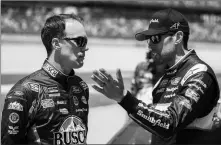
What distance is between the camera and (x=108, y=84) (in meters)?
3.04

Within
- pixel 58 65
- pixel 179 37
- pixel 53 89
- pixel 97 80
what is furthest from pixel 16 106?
pixel 179 37

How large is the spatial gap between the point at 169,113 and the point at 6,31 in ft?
49.5

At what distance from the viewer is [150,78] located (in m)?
7.60

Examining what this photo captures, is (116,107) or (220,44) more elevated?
(116,107)

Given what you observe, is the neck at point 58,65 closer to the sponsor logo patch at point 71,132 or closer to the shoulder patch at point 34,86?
the shoulder patch at point 34,86

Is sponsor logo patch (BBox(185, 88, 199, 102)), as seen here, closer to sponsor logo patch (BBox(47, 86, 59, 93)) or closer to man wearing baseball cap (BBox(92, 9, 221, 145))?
man wearing baseball cap (BBox(92, 9, 221, 145))

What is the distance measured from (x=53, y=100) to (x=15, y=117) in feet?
0.84

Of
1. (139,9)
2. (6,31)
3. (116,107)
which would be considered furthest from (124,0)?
(116,107)

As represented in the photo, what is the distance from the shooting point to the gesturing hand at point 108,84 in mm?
3016

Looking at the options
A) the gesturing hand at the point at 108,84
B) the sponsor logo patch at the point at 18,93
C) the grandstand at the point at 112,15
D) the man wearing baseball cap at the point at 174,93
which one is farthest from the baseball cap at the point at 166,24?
the grandstand at the point at 112,15

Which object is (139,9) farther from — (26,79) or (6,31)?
(26,79)

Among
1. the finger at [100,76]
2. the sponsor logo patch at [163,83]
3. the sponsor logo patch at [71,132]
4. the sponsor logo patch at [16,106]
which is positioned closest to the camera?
the finger at [100,76]

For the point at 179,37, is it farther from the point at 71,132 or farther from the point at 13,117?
the point at 13,117

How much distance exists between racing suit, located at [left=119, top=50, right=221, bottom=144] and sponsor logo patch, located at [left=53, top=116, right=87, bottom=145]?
33cm
